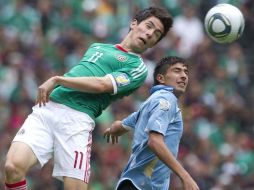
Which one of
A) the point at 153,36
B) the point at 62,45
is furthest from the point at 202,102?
the point at 153,36

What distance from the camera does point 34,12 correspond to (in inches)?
676

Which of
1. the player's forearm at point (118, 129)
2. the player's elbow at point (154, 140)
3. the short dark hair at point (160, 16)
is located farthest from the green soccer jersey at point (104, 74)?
the player's elbow at point (154, 140)

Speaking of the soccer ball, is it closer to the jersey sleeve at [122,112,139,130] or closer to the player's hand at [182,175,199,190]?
the jersey sleeve at [122,112,139,130]

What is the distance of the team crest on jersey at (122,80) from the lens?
892cm

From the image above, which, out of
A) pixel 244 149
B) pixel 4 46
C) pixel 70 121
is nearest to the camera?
pixel 70 121

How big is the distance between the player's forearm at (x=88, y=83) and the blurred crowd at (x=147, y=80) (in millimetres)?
4992

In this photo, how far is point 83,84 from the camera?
8.74 metres

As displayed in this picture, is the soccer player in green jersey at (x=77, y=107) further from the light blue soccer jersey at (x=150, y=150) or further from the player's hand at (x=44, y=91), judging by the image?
the light blue soccer jersey at (x=150, y=150)

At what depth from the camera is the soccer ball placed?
1019 centimetres

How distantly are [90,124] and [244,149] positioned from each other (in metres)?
6.67

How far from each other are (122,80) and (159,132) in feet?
3.58

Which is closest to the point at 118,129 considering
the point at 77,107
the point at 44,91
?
the point at 77,107

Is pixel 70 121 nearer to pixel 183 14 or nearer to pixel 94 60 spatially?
pixel 94 60

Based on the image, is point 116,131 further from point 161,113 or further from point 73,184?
point 161,113
